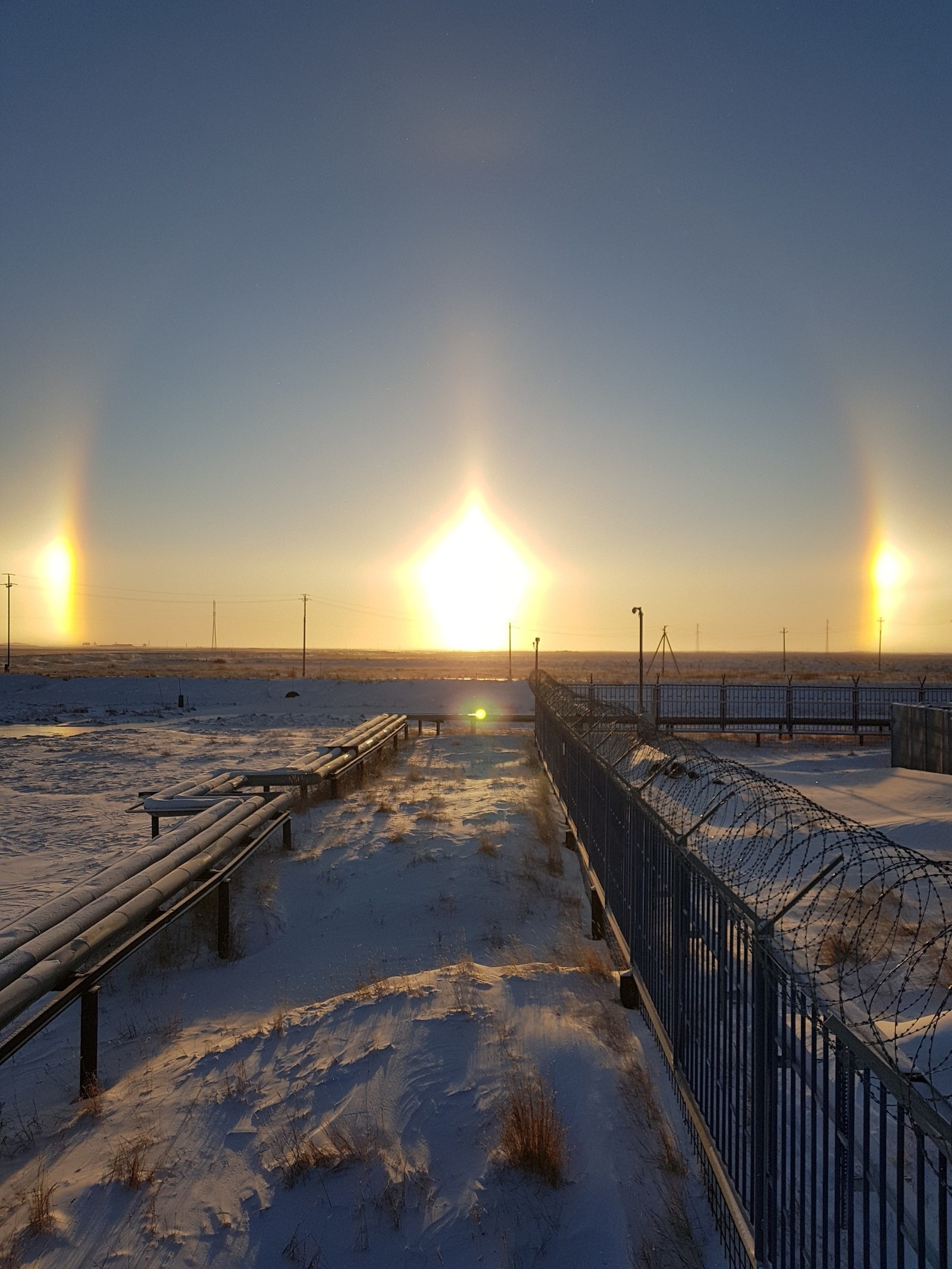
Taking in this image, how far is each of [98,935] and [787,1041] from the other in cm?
481

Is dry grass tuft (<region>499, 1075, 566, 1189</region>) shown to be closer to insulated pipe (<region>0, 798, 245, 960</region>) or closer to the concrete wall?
Answer: insulated pipe (<region>0, 798, 245, 960</region>)

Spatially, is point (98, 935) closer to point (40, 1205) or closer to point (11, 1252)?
point (40, 1205)

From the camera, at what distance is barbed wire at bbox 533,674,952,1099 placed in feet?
12.4

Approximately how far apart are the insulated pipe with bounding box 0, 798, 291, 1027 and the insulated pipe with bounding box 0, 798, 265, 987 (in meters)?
0.05

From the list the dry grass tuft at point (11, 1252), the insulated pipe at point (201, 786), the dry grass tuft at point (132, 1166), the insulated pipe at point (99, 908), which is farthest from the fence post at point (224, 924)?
the insulated pipe at point (201, 786)

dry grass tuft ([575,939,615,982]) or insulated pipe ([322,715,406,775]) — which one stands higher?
insulated pipe ([322,715,406,775])

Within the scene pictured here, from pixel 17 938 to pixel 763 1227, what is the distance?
5024 millimetres

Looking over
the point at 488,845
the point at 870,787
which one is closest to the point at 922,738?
the point at 870,787

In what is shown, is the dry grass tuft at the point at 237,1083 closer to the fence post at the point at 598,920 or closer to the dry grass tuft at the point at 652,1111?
the dry grass tuft at the point at 652,1111

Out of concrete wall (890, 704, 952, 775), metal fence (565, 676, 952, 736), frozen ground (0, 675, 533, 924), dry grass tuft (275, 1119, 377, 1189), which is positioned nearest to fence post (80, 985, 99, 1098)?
dry grass tuft (275, 1119, 377, 1189)

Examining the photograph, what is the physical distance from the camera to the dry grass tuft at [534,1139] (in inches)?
169

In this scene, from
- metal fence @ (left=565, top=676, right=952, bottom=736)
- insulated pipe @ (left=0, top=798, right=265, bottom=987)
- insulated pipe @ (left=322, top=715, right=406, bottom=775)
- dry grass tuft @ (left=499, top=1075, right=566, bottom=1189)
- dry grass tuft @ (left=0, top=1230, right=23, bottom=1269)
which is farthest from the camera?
metal fence @ (left=565, top=676, right=952, bottom=736)

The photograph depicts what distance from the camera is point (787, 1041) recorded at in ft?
12.8

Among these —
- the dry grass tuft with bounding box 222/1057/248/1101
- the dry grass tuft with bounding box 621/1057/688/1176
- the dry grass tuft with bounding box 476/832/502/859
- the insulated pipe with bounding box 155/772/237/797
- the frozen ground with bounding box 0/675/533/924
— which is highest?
the insulated pipe with bounding box 155/772/237/797
